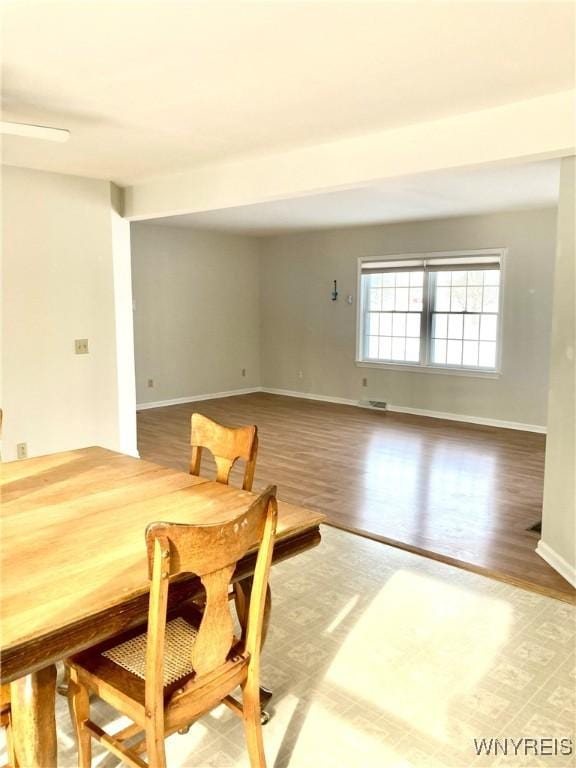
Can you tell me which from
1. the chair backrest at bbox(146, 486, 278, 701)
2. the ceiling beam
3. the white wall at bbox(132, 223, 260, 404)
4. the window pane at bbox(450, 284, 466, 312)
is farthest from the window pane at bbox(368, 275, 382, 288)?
the chair backrest at bbox(146, 486, 278, 701)

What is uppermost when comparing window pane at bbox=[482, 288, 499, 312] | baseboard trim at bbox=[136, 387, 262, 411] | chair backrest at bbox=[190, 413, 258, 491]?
window pane at bbox=[482, 288, 499, 312]

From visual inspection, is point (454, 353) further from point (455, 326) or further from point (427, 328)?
point (427, 328)

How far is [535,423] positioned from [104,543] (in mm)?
6004

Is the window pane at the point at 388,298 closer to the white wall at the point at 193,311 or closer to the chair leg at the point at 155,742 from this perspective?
the white wall at the point at 193,311

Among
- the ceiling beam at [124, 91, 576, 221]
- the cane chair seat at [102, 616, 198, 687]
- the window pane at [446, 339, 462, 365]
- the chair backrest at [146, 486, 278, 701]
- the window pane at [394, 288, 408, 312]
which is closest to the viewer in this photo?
the chair backrest at [146, 486, 278, 701]

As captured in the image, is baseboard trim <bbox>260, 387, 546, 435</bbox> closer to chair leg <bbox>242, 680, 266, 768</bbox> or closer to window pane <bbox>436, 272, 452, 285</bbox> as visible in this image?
window pane <bbox>436, 272, 452, 285</bbox>

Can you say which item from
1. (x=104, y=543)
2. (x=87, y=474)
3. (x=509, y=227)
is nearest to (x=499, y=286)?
(x=509, y=227)

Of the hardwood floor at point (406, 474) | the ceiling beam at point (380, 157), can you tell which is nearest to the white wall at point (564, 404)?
the hardwood floor at point (406, 474)

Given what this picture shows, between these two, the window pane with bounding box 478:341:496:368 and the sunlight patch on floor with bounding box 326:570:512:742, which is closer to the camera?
the sunlight patch on floor with bounding box 326:570:512:742

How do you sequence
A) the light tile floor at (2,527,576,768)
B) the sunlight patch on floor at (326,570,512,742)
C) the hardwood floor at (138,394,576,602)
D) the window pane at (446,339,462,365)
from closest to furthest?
1. the light tile floor at (2,527,576,768)
2. the sunlight patch on floor at (326,570,512,742)
3. the hardwood floor at (138,394,576,602)
4. the window pane at (446,339,462,365)

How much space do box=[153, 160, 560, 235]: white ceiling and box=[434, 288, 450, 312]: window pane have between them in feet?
2.99

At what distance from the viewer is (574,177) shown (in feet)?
9.77

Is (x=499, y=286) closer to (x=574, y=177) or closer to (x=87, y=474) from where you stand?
(x=574, y=177)

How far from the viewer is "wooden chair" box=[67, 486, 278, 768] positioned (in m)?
1.30
